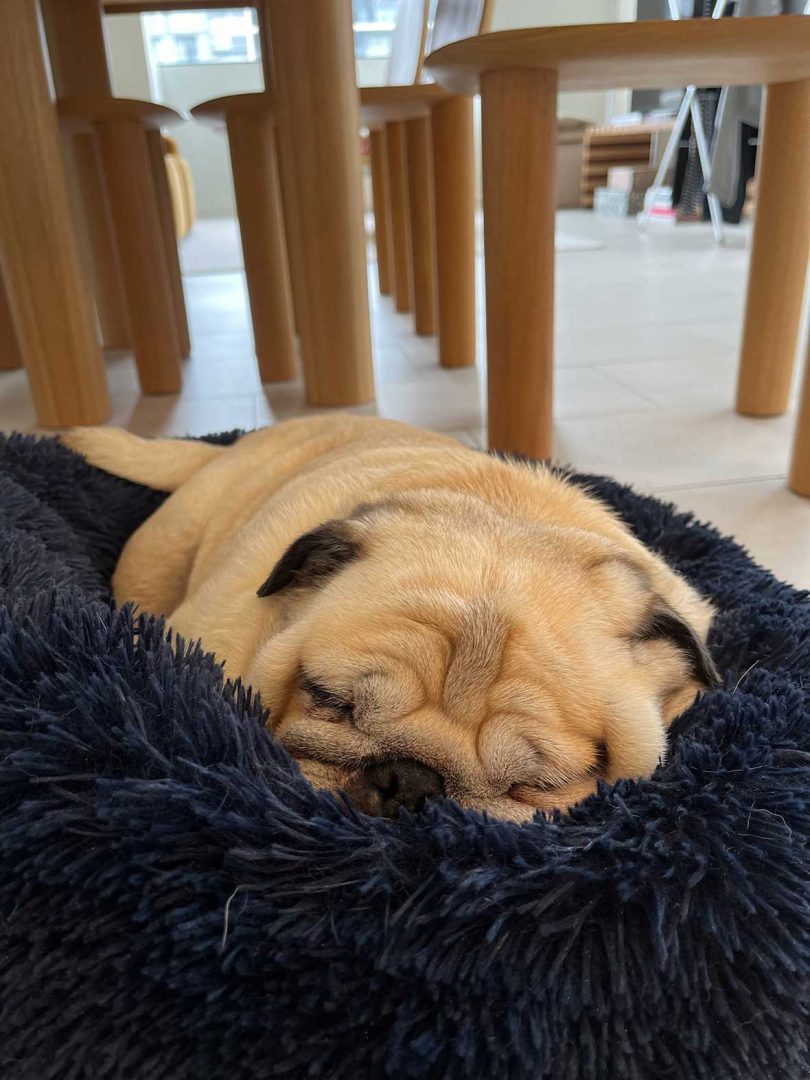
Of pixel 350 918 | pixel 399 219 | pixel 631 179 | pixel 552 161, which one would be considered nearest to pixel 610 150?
pixel 631 179

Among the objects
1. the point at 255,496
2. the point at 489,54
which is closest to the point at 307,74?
the point at 489,54

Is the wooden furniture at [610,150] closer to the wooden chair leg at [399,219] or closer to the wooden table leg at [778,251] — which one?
the wooden chair leg at [399,219]

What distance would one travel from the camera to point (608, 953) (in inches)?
30.6

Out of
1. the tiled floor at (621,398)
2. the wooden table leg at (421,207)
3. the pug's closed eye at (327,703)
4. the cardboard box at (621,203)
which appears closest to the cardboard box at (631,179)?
the cardboard box at (621,203)

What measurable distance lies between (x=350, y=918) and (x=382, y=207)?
5.02 metres

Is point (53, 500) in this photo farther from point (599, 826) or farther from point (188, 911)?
point (599, 826)

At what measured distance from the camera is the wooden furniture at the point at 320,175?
2.48 meters

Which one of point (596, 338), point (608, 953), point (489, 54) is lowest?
point (596, 338)

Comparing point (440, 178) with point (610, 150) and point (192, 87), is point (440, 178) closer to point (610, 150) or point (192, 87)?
point (610, 150)

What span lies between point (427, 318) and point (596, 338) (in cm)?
80

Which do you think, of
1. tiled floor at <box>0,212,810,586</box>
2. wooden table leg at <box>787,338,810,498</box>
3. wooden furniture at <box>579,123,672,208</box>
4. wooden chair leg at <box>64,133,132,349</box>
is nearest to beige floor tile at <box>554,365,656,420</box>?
tiled floor at <box>0,212,810,586</box>

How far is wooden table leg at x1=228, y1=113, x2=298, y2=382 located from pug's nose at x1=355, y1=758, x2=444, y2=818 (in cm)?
265

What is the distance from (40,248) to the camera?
255cm

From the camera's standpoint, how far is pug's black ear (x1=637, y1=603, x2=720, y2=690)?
3.53ft
